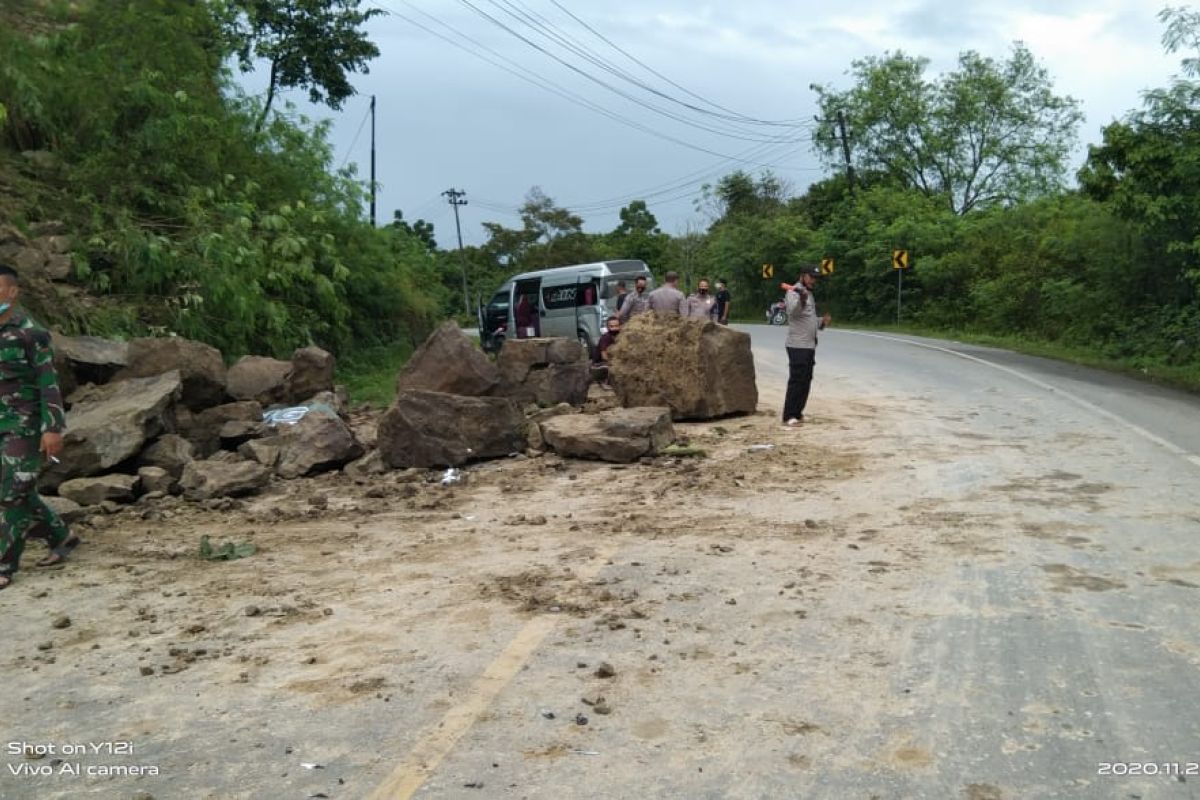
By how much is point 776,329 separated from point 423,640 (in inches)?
1170

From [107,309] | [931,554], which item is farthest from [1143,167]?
[107,309]

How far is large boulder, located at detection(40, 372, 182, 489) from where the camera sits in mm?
8242

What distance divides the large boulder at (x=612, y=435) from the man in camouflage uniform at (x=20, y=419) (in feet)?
15.3

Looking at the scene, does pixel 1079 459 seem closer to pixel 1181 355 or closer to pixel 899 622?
pixel 899 622

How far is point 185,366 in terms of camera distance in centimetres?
1053

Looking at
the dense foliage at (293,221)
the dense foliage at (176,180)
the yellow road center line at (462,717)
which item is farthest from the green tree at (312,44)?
the yellow road center line at (462,717)

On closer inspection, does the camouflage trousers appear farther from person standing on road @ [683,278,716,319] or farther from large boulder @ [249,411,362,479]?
person standing on road @ [683,278,716,319]

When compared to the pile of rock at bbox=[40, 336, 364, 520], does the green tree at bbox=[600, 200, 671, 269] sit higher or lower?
higher

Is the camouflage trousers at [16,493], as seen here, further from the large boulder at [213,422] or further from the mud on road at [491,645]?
the large boulder at [213,422]

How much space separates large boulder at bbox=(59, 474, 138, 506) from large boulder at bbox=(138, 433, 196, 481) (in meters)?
0.47

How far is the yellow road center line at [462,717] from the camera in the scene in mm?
3229

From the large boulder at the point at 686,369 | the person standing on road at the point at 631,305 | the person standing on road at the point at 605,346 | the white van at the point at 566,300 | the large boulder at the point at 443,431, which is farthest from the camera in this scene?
the white van at the point at 566,300

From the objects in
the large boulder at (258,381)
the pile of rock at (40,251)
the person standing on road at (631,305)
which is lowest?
the large boulder at (258,381)

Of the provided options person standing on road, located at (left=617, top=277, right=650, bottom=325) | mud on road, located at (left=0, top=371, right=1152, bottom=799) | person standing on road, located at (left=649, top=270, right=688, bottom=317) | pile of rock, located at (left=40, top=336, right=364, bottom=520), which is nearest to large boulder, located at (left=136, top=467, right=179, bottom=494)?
pile of rock, located at (left=40, top=336, right=364, bottom=520)
